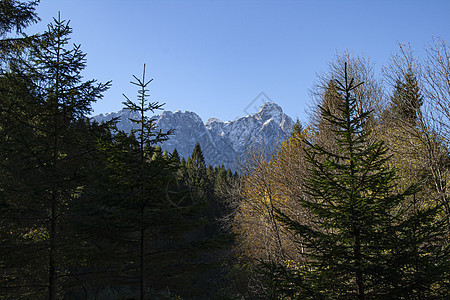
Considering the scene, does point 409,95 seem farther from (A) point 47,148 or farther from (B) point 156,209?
(A) point 47,148

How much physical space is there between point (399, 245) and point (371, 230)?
351 mm

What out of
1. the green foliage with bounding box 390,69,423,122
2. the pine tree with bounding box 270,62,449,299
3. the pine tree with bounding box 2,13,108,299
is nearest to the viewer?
the pine tree with bounding box 270,62,449,299

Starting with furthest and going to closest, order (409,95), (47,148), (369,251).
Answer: (409,95) < (47,148) < (369,251)

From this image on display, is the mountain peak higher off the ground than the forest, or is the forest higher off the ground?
the mountain peak

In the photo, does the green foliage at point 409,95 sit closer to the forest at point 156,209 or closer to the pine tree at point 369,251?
the forest at point 156,209

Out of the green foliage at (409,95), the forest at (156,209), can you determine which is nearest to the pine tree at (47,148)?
the forest at (156,209)

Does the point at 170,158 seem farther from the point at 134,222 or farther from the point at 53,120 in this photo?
the point at 53,120

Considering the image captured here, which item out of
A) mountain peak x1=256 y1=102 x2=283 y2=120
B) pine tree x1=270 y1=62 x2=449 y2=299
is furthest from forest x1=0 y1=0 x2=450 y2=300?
mountain peak x1=256 y1=102 x2=283 y2=120

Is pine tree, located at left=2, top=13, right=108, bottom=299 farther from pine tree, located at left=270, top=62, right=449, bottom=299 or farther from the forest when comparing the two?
pine tree, located at left=270, top=62, right=449, bottom=299

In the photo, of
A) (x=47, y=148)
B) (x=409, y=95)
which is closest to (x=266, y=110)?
(x=409, y=95)

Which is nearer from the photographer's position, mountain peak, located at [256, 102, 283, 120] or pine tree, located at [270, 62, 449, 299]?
pine tree, located at [270, 62, 449, 299]

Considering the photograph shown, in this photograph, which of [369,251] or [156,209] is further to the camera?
[156,209]

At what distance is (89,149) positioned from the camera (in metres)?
6.96

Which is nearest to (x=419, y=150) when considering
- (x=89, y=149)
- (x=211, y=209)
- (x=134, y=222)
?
(x=134, y=222)
